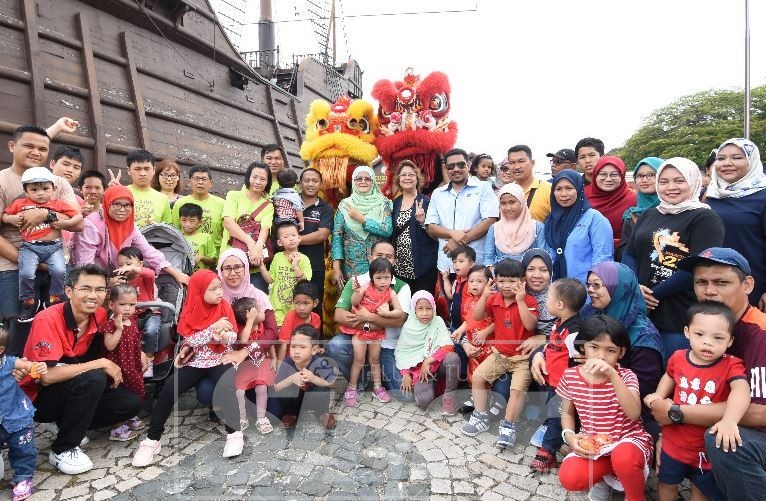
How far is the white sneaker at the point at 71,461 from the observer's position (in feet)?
8.84

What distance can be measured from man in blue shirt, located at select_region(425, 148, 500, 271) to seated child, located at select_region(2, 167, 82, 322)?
2917 millimetres

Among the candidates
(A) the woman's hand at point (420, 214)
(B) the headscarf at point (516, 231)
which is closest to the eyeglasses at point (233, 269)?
(A) the woman's hand at point (420, 214)

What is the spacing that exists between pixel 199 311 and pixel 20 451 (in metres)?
1.22

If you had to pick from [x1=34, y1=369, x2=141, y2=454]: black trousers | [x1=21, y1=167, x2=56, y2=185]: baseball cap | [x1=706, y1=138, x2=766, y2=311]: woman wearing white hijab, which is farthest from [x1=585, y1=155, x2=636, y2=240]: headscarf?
[x1=21, y1=167, x2=56, y2=185]: baseball cap

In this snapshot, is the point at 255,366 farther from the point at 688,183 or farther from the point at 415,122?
the point at 415,122

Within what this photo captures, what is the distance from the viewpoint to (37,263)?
317 cm

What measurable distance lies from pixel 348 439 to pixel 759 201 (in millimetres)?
3067

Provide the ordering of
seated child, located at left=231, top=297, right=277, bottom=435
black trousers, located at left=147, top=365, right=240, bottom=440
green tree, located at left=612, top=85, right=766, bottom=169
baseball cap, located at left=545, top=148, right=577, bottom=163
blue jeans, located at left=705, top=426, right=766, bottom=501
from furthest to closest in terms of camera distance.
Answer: green tree, located at left=612, top=85, right=766, bottom=169 → baseball cap, located at left=545, top=148, right=577, bottom=163 → seated child, located at left=231, top=297, right=277, bottom=435 → black trousers, located at left=147, top=365, right=240, bottom=440 → blue jeans, located at left=705, top=426, right=766, bottom=501

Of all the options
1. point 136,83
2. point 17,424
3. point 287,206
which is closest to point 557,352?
point 287,206

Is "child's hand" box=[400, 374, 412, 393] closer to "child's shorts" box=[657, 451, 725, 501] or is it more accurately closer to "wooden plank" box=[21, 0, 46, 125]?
"child's shorts" box=[657, 451, 725, 501]

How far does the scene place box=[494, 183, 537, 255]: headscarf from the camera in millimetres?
3652

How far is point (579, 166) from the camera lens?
4.82m

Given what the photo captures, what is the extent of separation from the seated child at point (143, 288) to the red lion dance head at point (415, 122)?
2.78 meters

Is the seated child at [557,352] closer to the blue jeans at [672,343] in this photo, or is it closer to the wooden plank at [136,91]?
the blue jeans at [672,343]
